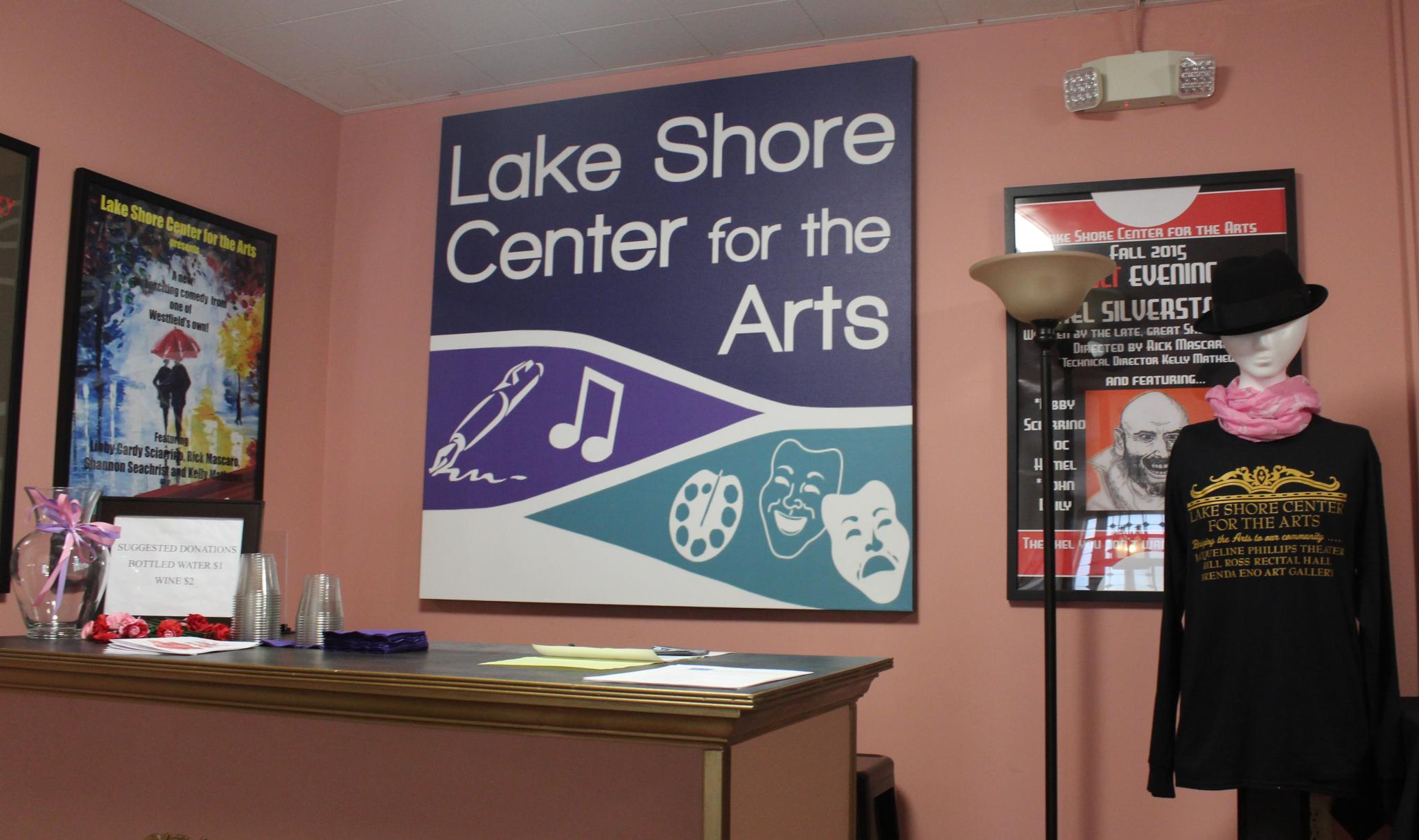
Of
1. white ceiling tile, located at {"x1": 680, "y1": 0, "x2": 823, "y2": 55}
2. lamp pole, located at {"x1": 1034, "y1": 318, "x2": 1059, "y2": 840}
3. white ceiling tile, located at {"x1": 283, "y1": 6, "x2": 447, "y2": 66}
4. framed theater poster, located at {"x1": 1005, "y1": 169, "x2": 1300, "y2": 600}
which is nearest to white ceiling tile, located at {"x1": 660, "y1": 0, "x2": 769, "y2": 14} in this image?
white ceiling tile, located at {"x1": 680, "y1": 0, "x2": 823, "y2": 55}

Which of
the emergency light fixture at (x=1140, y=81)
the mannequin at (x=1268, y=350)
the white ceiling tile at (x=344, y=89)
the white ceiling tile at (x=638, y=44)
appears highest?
the white ceiling tile at (x=638, y=44)

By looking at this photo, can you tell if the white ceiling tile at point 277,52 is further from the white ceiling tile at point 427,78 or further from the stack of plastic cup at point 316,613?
the stack of plastic cup at point 316,613

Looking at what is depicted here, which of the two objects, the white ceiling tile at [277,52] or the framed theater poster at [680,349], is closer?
the framed theater poster at [680,349]

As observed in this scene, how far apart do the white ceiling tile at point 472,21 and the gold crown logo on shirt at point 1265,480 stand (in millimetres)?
2356

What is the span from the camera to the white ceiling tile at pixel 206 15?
3.40 metres

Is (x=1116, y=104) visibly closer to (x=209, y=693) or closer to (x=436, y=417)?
(x=436, y=417)

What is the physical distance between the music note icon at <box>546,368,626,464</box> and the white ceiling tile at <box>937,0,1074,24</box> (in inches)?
59.7

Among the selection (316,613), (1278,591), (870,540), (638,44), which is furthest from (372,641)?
(638,44)

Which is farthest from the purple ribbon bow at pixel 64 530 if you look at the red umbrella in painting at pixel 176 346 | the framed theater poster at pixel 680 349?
the framed theater poster at pixel 680 349

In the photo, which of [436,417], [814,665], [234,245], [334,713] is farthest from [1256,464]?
[234,245]

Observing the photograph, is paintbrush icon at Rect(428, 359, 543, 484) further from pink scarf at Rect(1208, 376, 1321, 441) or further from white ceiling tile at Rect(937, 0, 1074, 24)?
pink scarf at Rect(1208, 376, 1321, 441)

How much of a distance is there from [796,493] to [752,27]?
4.74ft

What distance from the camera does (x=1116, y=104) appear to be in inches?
128

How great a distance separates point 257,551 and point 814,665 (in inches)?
47.8
